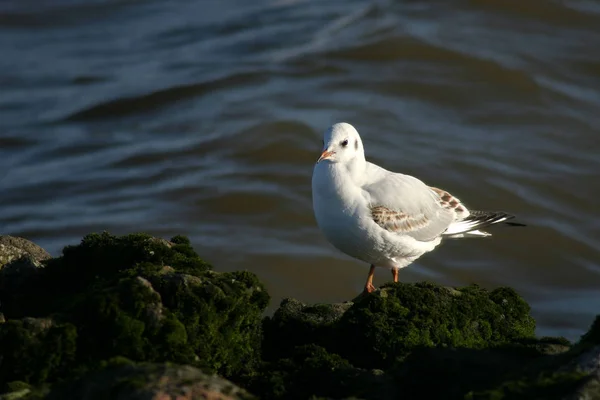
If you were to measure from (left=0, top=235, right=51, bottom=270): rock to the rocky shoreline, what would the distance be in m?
0.02

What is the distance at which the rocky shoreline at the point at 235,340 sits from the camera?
3.22 meters

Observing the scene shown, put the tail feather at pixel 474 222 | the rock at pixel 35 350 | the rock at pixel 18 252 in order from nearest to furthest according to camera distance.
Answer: the rock at pixel 35 350 → the rock at pixel 18 252 → the tail feather at pixel 474 222

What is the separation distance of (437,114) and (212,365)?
876 cm

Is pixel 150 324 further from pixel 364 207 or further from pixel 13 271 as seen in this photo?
pixel 364 207

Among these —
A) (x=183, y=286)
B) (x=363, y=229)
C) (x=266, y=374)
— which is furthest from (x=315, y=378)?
(x=363, y=229)

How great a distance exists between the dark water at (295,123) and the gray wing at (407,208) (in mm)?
1771

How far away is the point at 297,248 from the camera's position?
383 inches

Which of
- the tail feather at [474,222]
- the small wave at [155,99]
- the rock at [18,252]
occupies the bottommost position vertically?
the tail feather at [474,222]

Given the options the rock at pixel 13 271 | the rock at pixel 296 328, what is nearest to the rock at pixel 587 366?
the rock at pixel 296 328

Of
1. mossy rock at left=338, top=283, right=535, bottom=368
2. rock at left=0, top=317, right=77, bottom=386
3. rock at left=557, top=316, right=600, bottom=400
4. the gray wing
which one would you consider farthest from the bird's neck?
rock at left=557, top=316, right=600, bottom=400

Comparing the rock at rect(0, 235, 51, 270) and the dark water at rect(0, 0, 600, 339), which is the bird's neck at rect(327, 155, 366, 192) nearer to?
the rock at rect(0, 235, 51, 270)

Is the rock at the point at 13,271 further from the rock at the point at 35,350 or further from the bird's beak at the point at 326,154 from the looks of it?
the bird's beak at the point at 326,154

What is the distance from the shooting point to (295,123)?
483 inches

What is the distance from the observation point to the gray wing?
6.30 metres
